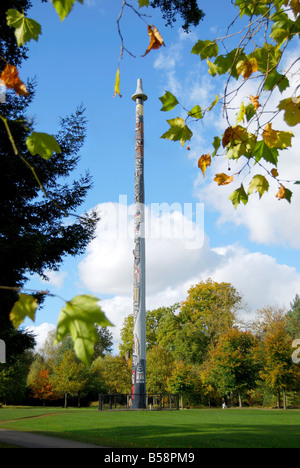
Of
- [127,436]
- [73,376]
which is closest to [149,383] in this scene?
[73,376]

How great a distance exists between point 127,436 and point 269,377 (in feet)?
62.9

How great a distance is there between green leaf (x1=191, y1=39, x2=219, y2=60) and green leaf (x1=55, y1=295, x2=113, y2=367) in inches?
67.8

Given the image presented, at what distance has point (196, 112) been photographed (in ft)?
6.57

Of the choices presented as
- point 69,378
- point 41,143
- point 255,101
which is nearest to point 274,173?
point 255,101

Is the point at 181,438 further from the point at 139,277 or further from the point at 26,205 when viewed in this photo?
the point at 139,277

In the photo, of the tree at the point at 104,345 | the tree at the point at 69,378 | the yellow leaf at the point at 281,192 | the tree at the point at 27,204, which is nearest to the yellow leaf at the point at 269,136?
the yellow leaf at the point at 281,192

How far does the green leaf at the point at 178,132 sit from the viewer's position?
1.94m

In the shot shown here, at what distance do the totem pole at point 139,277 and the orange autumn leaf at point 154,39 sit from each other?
18695mm

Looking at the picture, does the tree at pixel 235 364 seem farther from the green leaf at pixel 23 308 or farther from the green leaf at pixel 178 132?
the green leaf at pixel 23 308

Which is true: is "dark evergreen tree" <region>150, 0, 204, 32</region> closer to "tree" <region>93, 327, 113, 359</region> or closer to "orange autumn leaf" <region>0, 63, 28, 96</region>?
"orange autumn leaf" <region>0, 63, 28, 96</region>

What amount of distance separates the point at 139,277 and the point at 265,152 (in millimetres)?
18353

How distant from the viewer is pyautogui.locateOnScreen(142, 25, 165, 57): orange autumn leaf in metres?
1.40

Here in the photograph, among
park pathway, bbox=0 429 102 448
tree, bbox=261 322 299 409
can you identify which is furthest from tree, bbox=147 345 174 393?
park pathway, bbox=0 429 102 448
